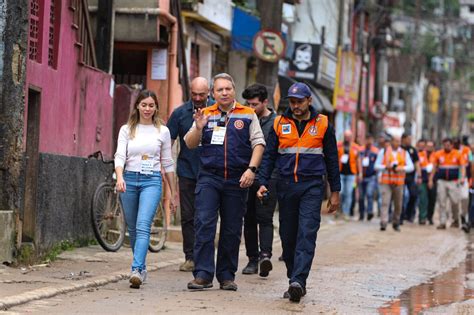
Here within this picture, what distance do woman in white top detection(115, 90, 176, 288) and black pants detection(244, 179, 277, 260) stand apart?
1.83m

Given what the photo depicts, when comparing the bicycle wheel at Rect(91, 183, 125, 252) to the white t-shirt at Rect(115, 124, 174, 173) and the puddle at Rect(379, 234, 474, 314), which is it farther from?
the puddle at Rect(379, 234, 474, 314)

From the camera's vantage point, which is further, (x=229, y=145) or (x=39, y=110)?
(x=39, y=110)

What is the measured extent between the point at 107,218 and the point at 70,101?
1.44 meters

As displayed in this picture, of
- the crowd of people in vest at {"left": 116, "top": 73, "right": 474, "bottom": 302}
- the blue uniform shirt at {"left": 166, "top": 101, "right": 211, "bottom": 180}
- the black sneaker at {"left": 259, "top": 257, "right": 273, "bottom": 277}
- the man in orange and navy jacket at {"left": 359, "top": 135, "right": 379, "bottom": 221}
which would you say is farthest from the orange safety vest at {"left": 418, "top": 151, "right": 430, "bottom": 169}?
the crowd of people in vest at {"left": 116, "top": 73, "right": 474, "bottom": 302}

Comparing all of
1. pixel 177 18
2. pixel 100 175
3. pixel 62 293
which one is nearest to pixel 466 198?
pixel 177 18

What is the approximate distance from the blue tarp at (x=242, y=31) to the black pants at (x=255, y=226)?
42.0 feet

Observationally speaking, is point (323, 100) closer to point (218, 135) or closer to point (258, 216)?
point (258, 216)

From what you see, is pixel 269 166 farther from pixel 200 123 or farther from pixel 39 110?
pixel 39 110

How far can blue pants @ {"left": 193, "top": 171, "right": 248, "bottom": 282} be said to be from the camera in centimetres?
1115

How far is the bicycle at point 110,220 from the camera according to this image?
1454 centimetres

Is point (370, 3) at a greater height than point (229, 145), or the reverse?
point (370, 3)

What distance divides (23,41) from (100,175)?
154 inches

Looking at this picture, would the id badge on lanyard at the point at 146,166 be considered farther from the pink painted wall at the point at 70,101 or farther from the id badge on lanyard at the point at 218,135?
the pink painted wall at the point at 70,101

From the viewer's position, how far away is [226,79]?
37.0ft
